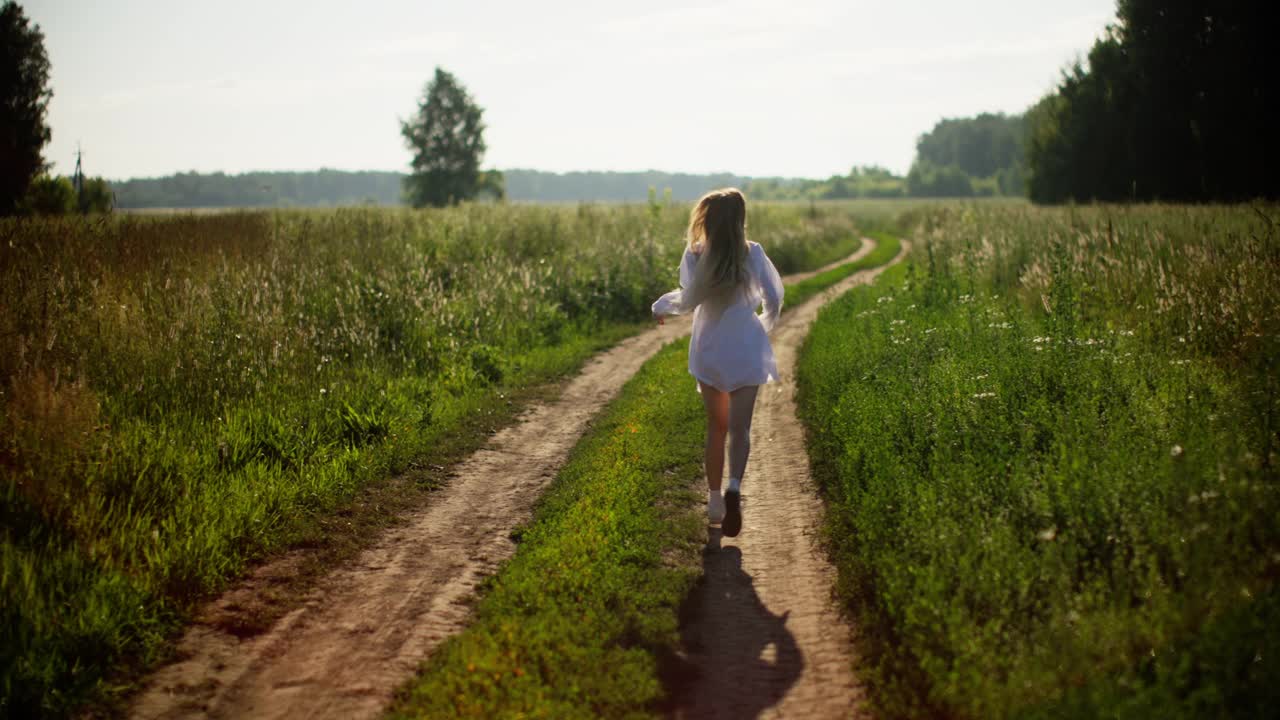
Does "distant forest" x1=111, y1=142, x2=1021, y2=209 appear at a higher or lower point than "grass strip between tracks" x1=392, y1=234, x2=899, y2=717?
higher

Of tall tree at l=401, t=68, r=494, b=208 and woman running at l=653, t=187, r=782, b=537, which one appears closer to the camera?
woman running at l=653, t=187, r=782, b=537

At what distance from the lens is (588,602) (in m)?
4.73

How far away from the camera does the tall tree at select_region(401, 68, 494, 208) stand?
6631 cm

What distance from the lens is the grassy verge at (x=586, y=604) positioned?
385 cm

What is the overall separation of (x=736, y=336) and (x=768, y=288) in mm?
517

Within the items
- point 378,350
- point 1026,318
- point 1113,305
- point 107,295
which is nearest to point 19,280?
point 107,295

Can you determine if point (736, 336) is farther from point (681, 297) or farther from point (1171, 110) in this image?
point (1171, 110)

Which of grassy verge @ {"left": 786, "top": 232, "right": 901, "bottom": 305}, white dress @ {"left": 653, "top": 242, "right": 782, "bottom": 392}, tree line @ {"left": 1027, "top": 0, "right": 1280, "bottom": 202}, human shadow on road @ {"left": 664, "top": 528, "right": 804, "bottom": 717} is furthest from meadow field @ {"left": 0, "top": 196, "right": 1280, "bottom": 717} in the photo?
tree line @ {"left": 1027, "top": 0, "right": 1280, "bottom": 202}

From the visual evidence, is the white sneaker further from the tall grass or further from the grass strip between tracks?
the tall grass

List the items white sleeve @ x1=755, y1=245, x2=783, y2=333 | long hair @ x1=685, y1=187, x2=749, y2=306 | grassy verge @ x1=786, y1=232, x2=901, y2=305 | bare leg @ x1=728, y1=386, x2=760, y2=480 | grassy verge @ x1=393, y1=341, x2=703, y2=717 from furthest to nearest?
grassy verge @ x1=786, y1=232, x2=901, y2=305 → white sleeve @ x1=755, y1=245, x2=783, y2=333 → bare leg @ x1=728, y1=386, x2=760, y2=480 → long hair @ x1=685, y1=187, x2=749, y2=306 → grassy verge @ x1=393, y1=341, x2=703, y2=717

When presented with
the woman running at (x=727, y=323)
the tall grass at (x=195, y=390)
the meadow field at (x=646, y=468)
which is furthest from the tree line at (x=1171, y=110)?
the woman running at (x=727, y=323)

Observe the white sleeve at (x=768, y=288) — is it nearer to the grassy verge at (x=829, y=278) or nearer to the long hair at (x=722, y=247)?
the long hair at (x=722, y=247)

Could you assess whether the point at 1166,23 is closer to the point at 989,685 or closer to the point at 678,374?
the point at 678,374

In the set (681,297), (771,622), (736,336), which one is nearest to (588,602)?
(771,622)
